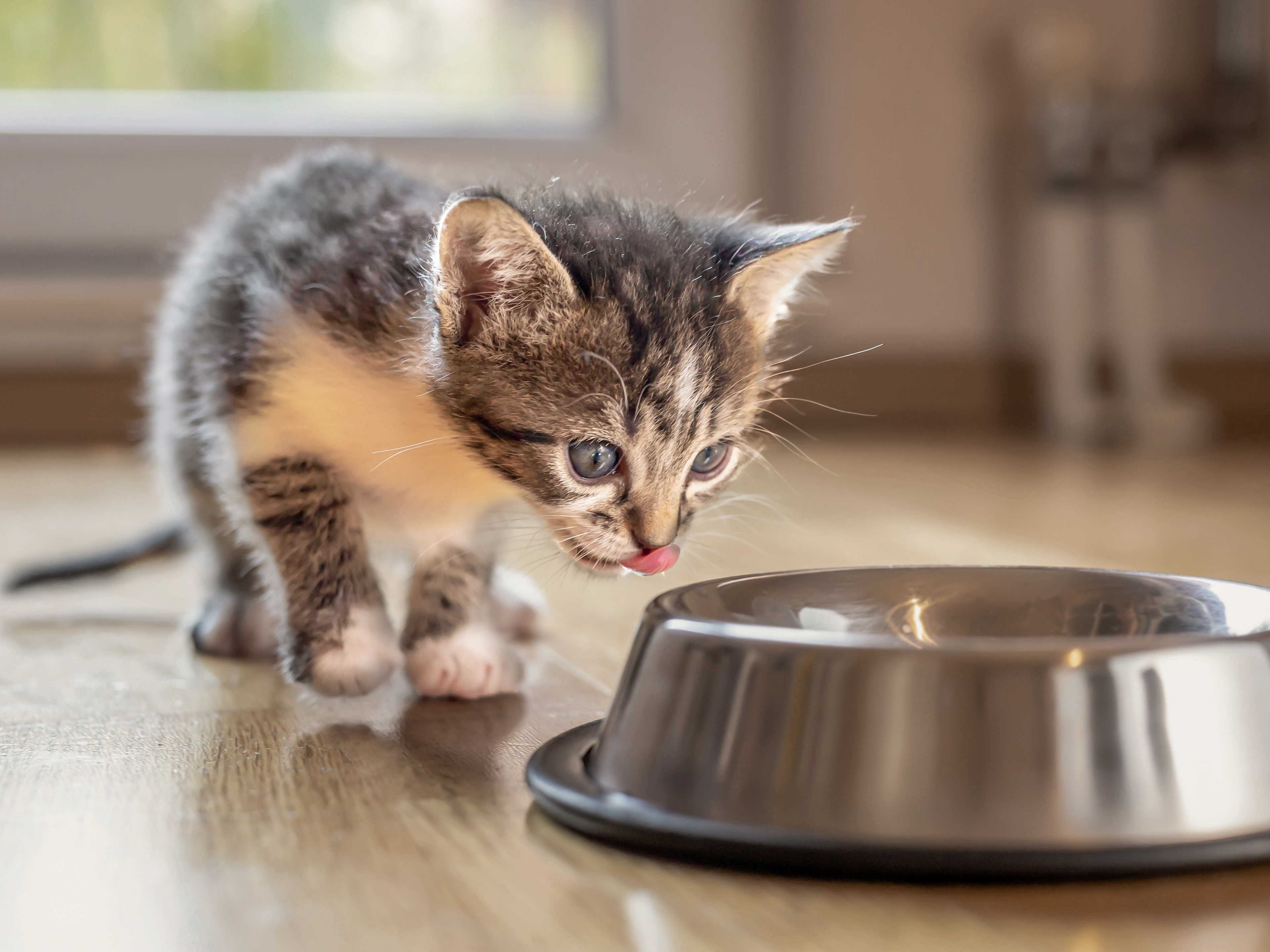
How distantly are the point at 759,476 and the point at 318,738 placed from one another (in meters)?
1.69

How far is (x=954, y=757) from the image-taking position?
69cm

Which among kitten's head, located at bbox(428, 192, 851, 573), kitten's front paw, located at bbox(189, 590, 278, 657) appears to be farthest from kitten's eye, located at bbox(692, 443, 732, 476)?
kitten's front paw, located at bbox(189, 590, 278, 657)

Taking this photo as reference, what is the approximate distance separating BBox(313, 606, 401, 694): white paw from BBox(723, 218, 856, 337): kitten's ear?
1.22 ft

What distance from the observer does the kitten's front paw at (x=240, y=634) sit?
1.34 meters

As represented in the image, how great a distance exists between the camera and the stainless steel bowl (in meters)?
0.68

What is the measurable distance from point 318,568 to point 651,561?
0.89 feet

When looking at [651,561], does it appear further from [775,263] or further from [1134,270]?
[1134,270]

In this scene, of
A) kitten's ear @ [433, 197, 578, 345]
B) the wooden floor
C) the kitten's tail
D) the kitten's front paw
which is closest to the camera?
the wooden floor

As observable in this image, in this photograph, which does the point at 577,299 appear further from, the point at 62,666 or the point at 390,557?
the point at 62,666

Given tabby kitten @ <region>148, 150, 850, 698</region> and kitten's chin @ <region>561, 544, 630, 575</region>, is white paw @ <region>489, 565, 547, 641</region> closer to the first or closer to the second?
tabby kitten @ <region>148, 150, 850, 698</region>

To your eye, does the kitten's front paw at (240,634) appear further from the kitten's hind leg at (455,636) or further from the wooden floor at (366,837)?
the kitten's hind leg at (455,636)

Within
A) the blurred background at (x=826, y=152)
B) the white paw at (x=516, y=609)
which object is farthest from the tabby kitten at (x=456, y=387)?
the blurred background at (x=826, y=152)

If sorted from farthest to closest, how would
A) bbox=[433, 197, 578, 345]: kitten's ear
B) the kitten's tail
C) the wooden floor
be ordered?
the kitten's tail < bbox=[433, 197, 578, 345]: kitten's ear < the wooden floor

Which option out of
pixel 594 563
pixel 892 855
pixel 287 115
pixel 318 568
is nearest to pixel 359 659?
pixel 318 568
